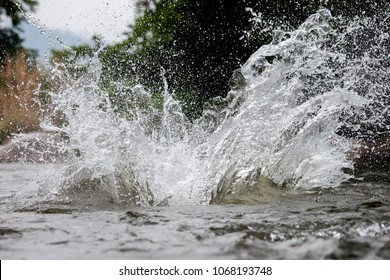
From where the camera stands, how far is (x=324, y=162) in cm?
423

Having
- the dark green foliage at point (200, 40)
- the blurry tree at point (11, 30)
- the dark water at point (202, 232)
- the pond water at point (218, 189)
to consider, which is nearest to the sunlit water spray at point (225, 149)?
the pond water at point (218, 189)

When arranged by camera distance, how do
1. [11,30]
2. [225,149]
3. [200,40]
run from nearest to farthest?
[225,149]
[200,40]
[11,30]

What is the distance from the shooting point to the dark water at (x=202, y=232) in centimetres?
148

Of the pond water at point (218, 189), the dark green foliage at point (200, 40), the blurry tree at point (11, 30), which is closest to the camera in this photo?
the pond water at point (218, 189)

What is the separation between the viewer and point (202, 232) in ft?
5.85

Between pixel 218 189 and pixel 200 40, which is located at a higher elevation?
pixel 200 40

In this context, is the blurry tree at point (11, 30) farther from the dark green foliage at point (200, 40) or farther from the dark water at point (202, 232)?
the dark water at point (202, 232)

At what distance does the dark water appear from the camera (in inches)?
58.4

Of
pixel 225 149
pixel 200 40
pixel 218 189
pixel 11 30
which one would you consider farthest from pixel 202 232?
pixel 11 30

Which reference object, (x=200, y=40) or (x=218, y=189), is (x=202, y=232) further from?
(x=200, y=40)

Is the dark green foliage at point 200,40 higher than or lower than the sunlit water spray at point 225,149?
higher

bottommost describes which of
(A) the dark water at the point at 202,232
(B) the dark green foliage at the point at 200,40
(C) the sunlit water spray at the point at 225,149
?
(A) the dark water at the point at 202,232
